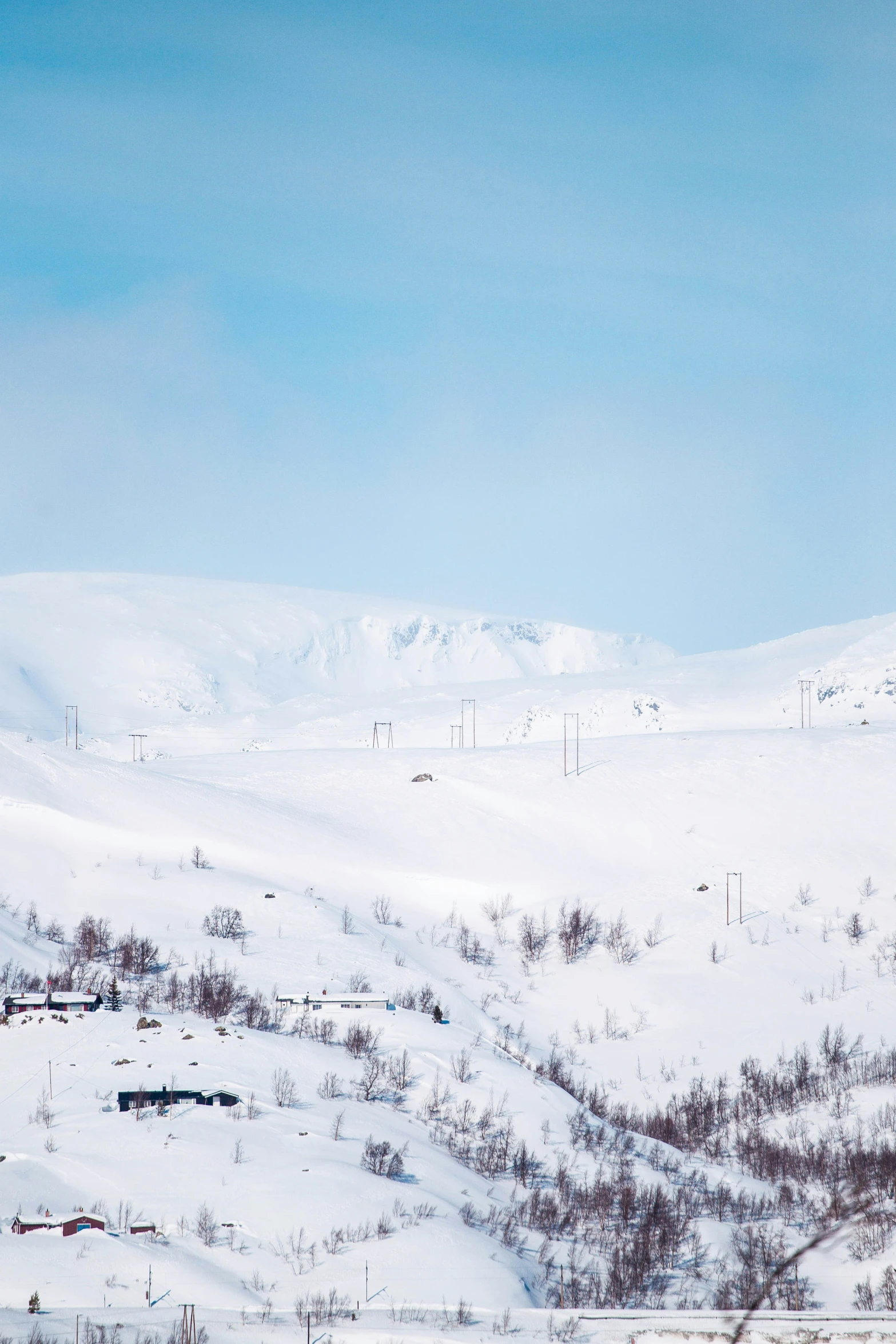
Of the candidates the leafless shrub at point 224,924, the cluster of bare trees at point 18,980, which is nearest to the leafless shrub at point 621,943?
the leafless shrub at point 224,924

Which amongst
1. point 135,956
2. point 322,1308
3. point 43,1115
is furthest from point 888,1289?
point 135,956

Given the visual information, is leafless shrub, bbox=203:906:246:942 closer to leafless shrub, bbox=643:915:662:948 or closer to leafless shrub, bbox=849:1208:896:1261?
leafless shrub, bbox=643:915:662:948

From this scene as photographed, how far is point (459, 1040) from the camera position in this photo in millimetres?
42250

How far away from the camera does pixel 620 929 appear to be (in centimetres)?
6275

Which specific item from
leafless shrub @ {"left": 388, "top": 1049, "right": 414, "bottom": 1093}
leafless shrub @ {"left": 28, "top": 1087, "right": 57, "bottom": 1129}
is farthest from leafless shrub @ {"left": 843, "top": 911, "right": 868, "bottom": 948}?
leafless shrub @ {"left": 28, "top": 1087, "right": 57, "bottom": 1129}

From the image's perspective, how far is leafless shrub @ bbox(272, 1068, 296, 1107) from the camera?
3110cm

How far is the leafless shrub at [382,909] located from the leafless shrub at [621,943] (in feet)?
38.6

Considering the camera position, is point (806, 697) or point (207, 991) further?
point (806, 697)

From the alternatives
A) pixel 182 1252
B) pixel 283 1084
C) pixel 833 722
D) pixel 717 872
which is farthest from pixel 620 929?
pixel 833 722

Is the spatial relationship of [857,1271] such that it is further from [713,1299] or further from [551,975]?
[551,975]

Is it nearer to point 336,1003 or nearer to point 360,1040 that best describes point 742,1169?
point 360,1040

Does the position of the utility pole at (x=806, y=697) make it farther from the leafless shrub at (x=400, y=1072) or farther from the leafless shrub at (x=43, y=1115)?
the leafless shrub at (x=43, y=1115)

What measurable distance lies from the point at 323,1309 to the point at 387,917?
4534 cm

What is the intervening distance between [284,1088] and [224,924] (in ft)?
82.4
